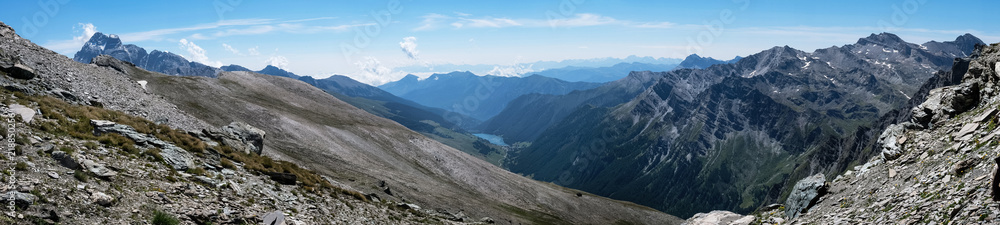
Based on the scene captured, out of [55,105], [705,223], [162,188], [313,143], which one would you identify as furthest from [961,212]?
[313,143]

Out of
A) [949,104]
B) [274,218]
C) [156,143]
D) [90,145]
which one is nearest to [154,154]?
[90,145]

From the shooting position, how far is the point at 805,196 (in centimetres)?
3228

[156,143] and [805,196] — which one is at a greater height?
[156,143]

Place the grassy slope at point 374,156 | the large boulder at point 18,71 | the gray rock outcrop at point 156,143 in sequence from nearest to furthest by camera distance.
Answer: the gray rock outcrop at point 156,143
the large boulder at point 18,71
the grassy slope at point 374,156

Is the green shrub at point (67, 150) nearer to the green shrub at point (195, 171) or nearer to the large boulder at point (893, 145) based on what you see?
the green shrub at point (195, 171)

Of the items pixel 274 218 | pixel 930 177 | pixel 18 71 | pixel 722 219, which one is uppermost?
pixel 18 71

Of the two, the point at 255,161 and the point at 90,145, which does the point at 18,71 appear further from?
the point at 90,145

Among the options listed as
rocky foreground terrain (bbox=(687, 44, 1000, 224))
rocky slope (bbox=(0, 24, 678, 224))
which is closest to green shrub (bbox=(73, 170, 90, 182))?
rocky slope (bbox=(0, 24, 678, 224))

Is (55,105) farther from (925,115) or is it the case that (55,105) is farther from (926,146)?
(925,115)

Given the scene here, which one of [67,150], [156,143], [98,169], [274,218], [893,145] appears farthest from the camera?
[156,143]

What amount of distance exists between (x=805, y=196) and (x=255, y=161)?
50137mm

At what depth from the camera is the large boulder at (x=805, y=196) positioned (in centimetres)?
3156

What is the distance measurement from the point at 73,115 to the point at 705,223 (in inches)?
2116

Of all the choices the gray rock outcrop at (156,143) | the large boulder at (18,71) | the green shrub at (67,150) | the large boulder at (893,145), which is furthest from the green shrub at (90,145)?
the large boulder at (893,145)
